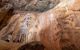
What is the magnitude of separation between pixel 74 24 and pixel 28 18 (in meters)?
0.32

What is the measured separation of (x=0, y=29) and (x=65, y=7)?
0.48m

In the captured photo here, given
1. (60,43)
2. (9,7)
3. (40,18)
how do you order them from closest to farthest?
(60,43) → (40,18) → (9,7)

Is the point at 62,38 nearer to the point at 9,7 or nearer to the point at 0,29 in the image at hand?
the point at 0,29

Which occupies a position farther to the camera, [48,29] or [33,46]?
[48,29]

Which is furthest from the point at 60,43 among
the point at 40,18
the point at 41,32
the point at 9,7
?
the point at 9,7

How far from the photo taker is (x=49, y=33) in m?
1.04

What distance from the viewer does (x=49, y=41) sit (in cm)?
100

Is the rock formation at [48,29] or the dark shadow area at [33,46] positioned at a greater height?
the rock formation at [48,29]

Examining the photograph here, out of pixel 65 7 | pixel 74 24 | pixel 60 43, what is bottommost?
pixel 60 43

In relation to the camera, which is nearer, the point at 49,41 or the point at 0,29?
the point at 49,41

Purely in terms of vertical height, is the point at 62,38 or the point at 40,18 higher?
the point at 40,18

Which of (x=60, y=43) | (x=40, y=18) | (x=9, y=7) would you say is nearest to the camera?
(x=60, y=43)

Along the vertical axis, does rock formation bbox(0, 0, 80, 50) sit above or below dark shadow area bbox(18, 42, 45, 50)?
above

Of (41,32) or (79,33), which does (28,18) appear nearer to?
(41,32)
